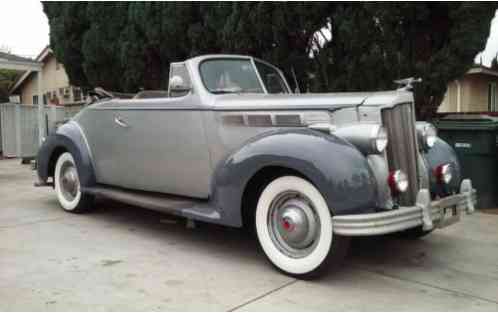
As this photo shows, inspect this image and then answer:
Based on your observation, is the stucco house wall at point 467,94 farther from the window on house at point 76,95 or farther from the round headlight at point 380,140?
the window on house at point 76,95

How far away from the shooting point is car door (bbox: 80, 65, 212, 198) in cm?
441

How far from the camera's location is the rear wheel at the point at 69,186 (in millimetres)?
5793

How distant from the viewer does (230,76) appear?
478 cm

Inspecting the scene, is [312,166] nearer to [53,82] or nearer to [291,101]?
[291,101]

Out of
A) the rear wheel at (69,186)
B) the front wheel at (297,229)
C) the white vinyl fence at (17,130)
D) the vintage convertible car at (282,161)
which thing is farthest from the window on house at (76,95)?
the front wheel at (297,229)

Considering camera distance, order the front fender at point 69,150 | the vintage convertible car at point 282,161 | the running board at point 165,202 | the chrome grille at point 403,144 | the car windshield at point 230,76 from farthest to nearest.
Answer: the front fender at point 69,150 → the car windshield at point 230,76 → the running board at point 165,202 → the chrome grille at point 403,144 → the vintage convertible car at point 282,161

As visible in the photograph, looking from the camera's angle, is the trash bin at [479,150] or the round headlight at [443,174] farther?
the trash bin at [479,150]

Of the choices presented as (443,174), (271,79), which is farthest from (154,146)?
(443,174)

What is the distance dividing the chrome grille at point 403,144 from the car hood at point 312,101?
0.09 m

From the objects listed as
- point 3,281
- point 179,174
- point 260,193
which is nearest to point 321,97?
point 260,193

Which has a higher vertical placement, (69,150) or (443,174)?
(69,150)

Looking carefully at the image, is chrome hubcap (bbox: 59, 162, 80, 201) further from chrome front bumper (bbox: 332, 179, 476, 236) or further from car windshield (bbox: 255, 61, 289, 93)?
chrome front bumper (bbox: 332, 179, 476, 236)

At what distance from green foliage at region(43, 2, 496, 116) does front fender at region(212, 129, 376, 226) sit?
3.66 m

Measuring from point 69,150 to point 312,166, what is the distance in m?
3.58
